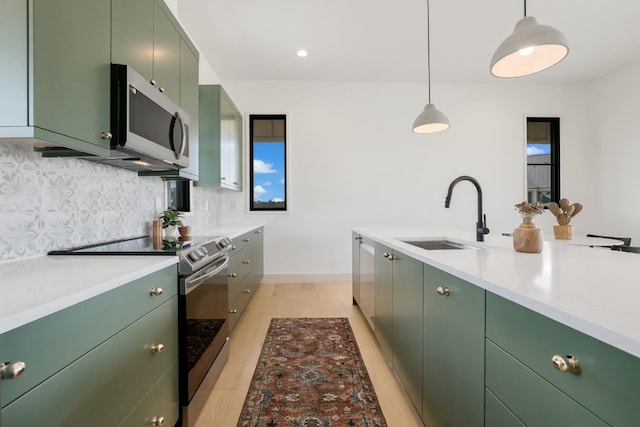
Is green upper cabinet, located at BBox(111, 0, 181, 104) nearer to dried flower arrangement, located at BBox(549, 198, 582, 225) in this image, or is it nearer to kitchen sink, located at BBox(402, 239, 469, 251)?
kitchen sink, located at BBox(402, 239, 469, 251)

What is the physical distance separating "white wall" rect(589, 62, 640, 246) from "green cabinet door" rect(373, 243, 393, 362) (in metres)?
4.12

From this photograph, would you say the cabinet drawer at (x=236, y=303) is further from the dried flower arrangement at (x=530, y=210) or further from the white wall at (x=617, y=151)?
the white wall at (x=617, y=151)

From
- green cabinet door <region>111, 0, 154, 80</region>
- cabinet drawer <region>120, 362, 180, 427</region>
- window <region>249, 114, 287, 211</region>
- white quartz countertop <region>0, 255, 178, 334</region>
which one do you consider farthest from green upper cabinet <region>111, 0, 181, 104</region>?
window <region>249, 114, 287, 211</region>

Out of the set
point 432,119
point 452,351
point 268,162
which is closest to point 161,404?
point 452,351

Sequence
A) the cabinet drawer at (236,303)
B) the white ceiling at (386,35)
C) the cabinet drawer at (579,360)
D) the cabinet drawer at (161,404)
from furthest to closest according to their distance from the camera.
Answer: the white ceiling at (386,35) < the cabinet drawer at (236,303) < the cabinet drawer at (161,404) < the cabinet drawer at (579,360)

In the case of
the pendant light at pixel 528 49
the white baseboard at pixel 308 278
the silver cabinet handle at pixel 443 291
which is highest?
the pendant light at pixel 528 49

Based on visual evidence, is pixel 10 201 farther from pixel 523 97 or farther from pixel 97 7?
pixel 523 97

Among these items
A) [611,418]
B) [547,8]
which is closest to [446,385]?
[611,418]

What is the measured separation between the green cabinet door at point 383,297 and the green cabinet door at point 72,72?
163 cm

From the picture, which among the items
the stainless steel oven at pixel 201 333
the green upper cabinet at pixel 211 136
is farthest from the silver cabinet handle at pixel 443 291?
the green upper cabinet at pixel 211 136

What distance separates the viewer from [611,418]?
0.55m

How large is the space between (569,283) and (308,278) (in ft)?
12.3

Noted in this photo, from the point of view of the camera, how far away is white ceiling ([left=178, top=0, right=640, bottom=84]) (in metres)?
2.83

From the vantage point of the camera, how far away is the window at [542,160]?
476cm
